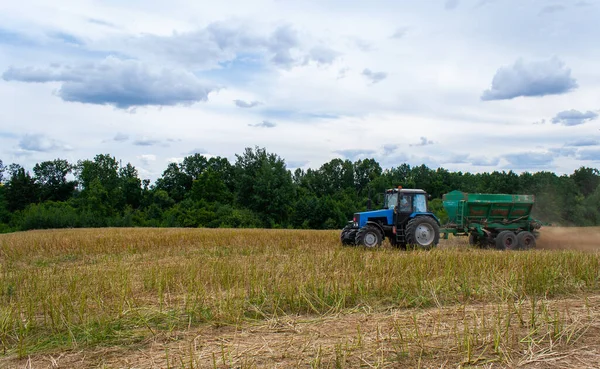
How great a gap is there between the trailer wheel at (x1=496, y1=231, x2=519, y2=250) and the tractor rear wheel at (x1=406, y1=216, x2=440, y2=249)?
262 centimetres

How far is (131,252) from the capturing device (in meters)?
15.2

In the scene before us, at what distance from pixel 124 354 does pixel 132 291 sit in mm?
2948

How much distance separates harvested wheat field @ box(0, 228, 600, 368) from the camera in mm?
4473

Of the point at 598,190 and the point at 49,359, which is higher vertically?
the point at 598,190

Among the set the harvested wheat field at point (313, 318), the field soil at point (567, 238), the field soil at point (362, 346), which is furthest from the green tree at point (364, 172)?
the field soil at point (362, 346)

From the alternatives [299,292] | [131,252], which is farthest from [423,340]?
[131,252]

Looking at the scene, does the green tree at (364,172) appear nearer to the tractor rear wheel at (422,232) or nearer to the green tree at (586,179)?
the green tree at (586,179)

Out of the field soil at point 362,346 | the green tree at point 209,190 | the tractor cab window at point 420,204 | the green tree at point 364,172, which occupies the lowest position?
the field soil at point 362,346

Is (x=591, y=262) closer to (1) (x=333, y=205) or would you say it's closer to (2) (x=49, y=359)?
(2) (x=49, y=359)

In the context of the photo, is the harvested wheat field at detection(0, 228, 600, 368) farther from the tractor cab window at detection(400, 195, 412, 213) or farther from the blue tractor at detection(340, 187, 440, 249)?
the tractor cab window at detection(400, 195, 412, 213)

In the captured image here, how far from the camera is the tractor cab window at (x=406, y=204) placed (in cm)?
1543

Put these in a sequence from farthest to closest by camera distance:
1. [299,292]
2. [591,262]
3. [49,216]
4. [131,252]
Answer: [49,216]
[131,252]
[591,262]
[299,292]

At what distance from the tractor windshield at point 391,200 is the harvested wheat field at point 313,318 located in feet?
19.3

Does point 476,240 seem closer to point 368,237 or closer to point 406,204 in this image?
point 406,204
